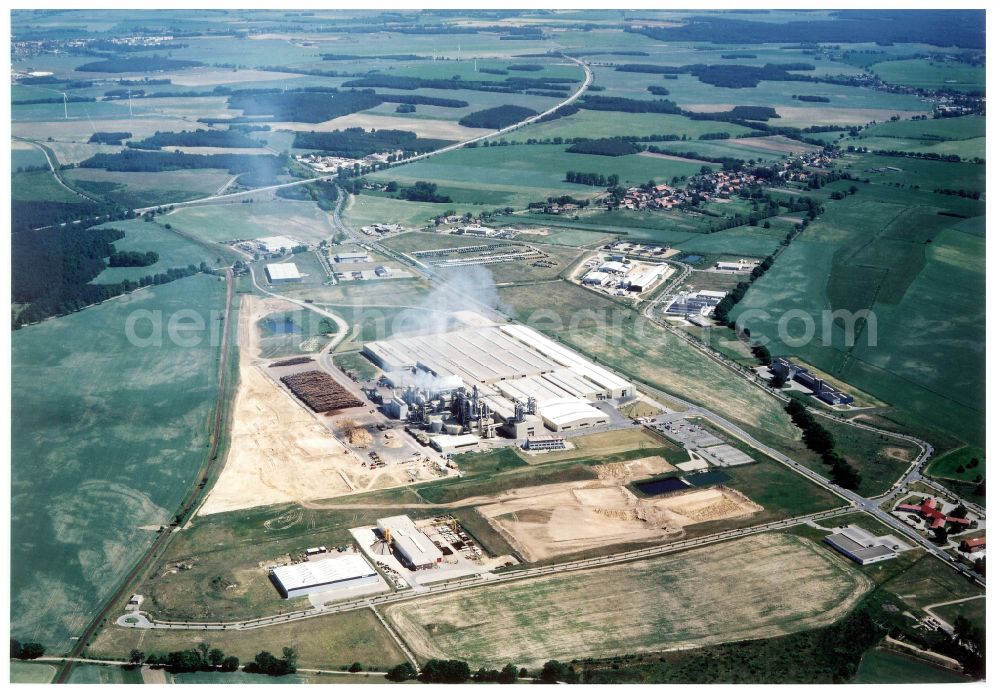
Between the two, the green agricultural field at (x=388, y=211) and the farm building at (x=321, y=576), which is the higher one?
the green agricultural field at (x=388, y=211)

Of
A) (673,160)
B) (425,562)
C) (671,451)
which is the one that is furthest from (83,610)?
(673,160)

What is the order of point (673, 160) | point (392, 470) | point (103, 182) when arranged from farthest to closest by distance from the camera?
point (673, 160) < point (103, 182) < point (392, 470)

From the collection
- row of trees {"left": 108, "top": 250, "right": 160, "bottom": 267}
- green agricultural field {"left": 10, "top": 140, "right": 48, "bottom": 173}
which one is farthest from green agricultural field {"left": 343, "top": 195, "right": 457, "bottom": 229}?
green agricultural field {"left": 10, "top": 140, "right": 48, "bottom": 173}

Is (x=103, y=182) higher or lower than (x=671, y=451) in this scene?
higher

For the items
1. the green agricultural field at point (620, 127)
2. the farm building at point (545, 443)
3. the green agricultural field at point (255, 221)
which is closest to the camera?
the farm building at point (545, 443)

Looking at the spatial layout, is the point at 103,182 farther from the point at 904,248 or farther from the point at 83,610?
the point at 83,610

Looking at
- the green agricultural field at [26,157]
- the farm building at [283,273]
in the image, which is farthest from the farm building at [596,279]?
the green agricultural field at [26,157]

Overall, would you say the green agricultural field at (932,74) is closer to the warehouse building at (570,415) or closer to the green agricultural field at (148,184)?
the green agricultural field at (148,184)
